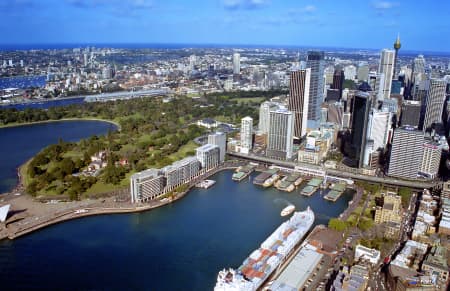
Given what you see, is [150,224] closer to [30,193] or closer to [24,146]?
[30,193]

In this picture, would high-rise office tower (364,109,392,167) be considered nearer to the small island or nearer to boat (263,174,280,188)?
boat (263,174,280,188)

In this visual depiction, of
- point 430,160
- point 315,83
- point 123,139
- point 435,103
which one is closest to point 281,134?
point 315,83

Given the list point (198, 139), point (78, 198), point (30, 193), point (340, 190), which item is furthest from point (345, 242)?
point (198, 139)

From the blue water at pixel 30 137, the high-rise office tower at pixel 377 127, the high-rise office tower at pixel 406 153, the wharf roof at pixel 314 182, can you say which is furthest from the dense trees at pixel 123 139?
the high-rise office tower at pixel 406 153

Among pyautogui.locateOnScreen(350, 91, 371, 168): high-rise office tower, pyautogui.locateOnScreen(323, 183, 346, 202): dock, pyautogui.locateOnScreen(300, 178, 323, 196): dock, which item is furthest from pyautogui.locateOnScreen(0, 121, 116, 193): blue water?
pyautogui.locateOnScreen(350, 91, 371, 168): high-rise office tower

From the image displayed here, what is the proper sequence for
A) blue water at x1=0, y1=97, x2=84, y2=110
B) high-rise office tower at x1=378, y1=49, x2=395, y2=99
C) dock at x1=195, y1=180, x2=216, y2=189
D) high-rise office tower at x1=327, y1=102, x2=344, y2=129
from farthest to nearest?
blue water at x1=0, y1=97, x2=84, y2=110
high-rise office tower at x1=378, y1=49, x2=395, y2=99
high-rise office tower at x1=327, y1=102, x2=344, y2=129
dock at x1=195, y1=180, x2=216, y2=189

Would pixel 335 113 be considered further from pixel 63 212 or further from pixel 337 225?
pixel 63 212
